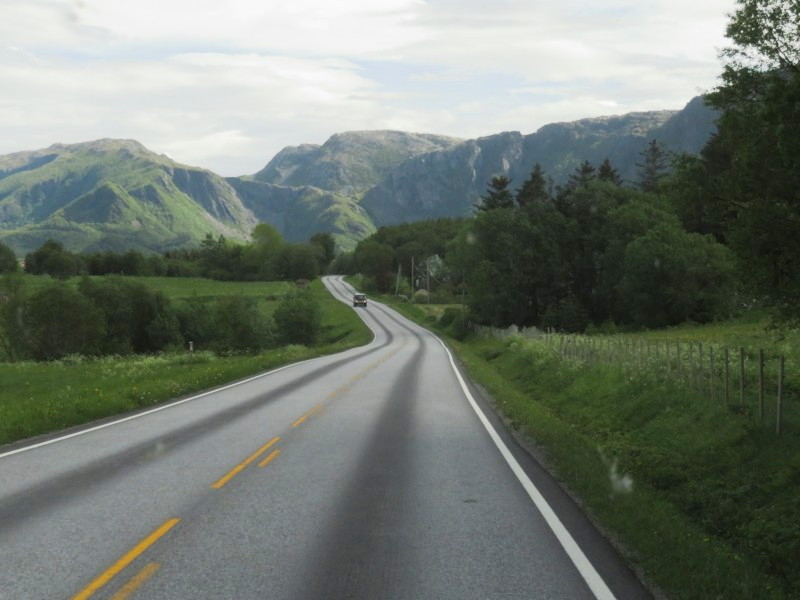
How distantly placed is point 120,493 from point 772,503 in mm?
8790

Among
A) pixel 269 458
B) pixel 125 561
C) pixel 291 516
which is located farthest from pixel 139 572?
pixel 269 458

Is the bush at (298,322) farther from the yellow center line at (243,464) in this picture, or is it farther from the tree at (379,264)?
the yellow center line at (243,464)

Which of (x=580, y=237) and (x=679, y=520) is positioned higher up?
(x=580, y=237)

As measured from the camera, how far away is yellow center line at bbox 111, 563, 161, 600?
646cm

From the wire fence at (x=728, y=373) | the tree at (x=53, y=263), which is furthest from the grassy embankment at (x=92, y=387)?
the tree at (x=53, y=263)

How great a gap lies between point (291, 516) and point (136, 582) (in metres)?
2.62

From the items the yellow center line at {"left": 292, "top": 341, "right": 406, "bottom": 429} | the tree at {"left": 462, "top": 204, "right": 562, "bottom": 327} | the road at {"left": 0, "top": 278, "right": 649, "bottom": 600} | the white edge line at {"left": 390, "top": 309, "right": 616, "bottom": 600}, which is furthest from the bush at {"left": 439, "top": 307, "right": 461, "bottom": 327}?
the white edge line at {"left": 390, "top": 309, "right": 616, "bottom": 600}

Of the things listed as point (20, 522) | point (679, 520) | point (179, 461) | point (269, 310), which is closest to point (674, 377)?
point (679, 520)

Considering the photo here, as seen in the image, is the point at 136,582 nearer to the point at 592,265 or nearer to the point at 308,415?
the point at 308,415

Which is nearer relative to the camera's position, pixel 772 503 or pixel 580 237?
pixel 772 503

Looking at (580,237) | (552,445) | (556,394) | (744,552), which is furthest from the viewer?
(580,237)

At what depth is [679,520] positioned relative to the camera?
9219 mm

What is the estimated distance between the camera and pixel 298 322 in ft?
289

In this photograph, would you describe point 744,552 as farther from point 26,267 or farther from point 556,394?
point 26,267
